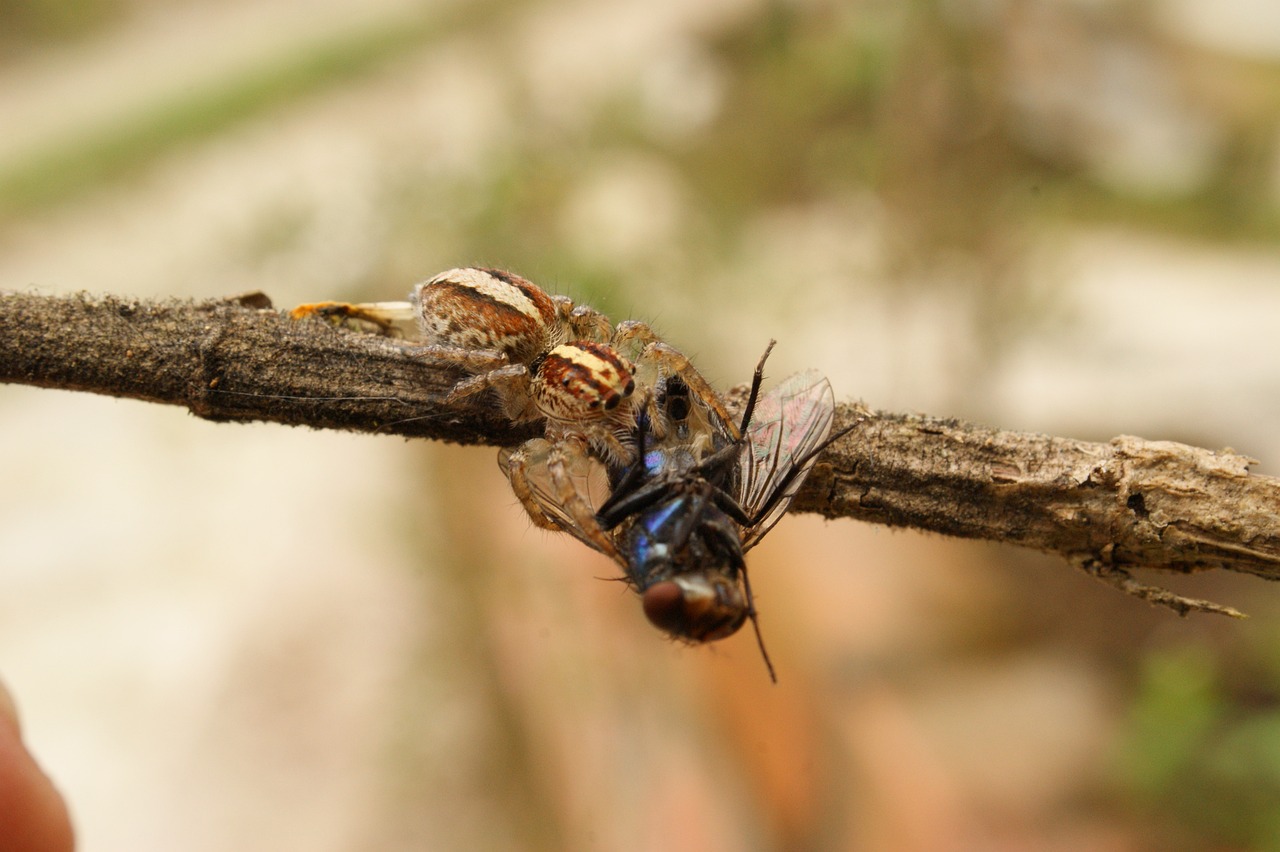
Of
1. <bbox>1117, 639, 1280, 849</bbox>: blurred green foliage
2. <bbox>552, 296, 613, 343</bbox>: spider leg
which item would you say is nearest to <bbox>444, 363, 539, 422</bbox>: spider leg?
<bbox>552, 296, 613, 343</bbox>: spider leg

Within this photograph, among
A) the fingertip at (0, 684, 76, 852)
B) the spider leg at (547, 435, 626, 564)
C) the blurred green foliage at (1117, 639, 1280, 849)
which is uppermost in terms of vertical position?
the spider leg at (547, 435, 626, 564)

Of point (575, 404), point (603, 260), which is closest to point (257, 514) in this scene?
point (603, 260)

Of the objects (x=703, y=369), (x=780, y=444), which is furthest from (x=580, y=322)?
(x=703, y=369)

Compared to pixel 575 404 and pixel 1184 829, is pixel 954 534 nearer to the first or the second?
pixel 575 404

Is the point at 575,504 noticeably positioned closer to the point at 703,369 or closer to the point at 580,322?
the point at 580,322

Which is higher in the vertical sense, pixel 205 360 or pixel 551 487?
pixel 205 360

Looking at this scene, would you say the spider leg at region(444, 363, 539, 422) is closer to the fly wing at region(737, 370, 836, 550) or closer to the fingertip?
the fly wing at region(737, 370, 836, 550)

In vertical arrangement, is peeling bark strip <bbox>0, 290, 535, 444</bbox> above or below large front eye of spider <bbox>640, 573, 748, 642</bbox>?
above
